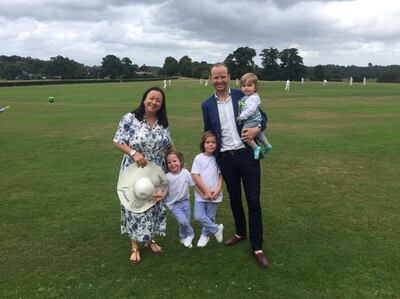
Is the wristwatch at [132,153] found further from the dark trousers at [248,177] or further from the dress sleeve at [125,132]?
the dark trousers at [248,177]

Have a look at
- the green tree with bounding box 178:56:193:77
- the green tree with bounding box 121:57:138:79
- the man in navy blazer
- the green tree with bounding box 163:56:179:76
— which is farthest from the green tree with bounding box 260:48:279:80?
the man in navy blazer

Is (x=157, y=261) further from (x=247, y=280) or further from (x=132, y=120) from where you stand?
(x=132, y=120)

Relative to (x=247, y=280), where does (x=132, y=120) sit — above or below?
above

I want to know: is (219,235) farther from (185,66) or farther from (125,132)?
(185,66)

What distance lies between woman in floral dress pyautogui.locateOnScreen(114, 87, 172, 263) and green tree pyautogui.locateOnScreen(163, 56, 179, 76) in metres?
138

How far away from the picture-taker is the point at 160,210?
5.77m

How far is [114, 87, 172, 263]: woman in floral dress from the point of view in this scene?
17.4ft

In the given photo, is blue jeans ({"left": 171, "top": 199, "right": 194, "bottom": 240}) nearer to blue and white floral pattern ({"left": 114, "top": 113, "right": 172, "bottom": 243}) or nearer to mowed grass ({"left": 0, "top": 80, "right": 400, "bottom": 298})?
blue and white floral pattern ({"left": 114, "top": 113, "right": 172, "bottom": 243})

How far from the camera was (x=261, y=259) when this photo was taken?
5359 millimetres

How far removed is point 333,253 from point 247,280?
51.7 inches

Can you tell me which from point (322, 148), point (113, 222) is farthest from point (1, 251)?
point (322, 148)

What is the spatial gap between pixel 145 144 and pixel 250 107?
4.22 feet

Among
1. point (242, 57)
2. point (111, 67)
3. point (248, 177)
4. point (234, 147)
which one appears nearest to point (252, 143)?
point (234, 147)

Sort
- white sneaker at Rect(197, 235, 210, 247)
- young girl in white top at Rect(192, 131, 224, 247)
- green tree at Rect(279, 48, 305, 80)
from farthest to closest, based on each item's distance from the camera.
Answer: green tree at Rect(279, 48, 305, 80) → white sneaker at Rect(197, 235, 210, 247) → young girl in white top at Rect(192, 131, 224, 247)
